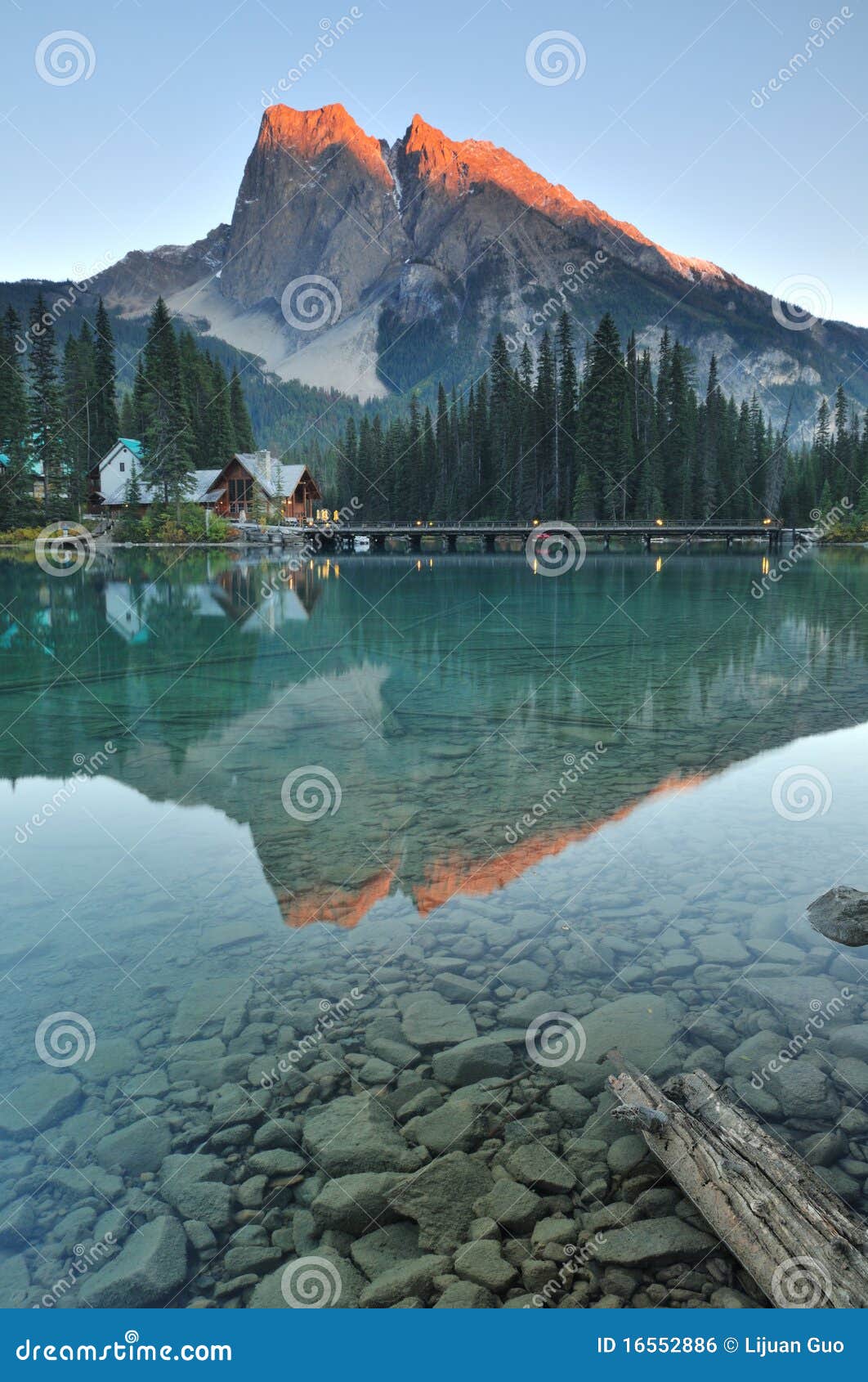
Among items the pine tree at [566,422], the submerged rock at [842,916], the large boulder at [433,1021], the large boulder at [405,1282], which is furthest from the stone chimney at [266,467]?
the large boulder at [405,1282]

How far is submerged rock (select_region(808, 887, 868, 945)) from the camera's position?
6.94 meters

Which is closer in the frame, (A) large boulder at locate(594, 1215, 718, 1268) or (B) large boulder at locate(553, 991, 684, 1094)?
(A) large boulder at locate(594, 1215, 718, 1268)

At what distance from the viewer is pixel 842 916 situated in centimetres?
715

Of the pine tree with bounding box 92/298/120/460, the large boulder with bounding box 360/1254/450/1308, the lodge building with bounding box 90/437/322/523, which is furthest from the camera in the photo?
the pine tree with bounding box 92/298/120/460

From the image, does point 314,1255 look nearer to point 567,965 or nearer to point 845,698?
point 567,965

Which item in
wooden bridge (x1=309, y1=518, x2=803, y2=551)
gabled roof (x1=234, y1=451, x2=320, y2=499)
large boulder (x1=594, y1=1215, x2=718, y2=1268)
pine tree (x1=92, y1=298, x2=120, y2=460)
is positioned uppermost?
pine tree (x1=92, y1=298, x2=120, y2=460)

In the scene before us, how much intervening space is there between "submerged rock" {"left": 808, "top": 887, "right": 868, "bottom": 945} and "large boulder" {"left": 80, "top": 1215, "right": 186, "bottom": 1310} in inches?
209

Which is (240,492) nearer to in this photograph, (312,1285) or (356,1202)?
(356,1202)

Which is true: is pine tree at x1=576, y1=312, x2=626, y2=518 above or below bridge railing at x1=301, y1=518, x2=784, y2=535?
above

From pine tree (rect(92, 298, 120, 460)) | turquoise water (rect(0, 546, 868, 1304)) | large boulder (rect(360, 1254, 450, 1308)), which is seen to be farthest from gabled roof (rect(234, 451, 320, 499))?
large boulder (rect(360, 1254, 450, 1308))

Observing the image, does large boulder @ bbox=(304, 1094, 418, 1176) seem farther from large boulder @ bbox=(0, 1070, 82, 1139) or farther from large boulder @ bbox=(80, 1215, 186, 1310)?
large boulder @ bbox=(0, 1070, 82, 1139)

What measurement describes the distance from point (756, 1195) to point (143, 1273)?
2.71 metres

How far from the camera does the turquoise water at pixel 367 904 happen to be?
4652mm

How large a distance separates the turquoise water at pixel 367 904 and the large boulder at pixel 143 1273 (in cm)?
5
